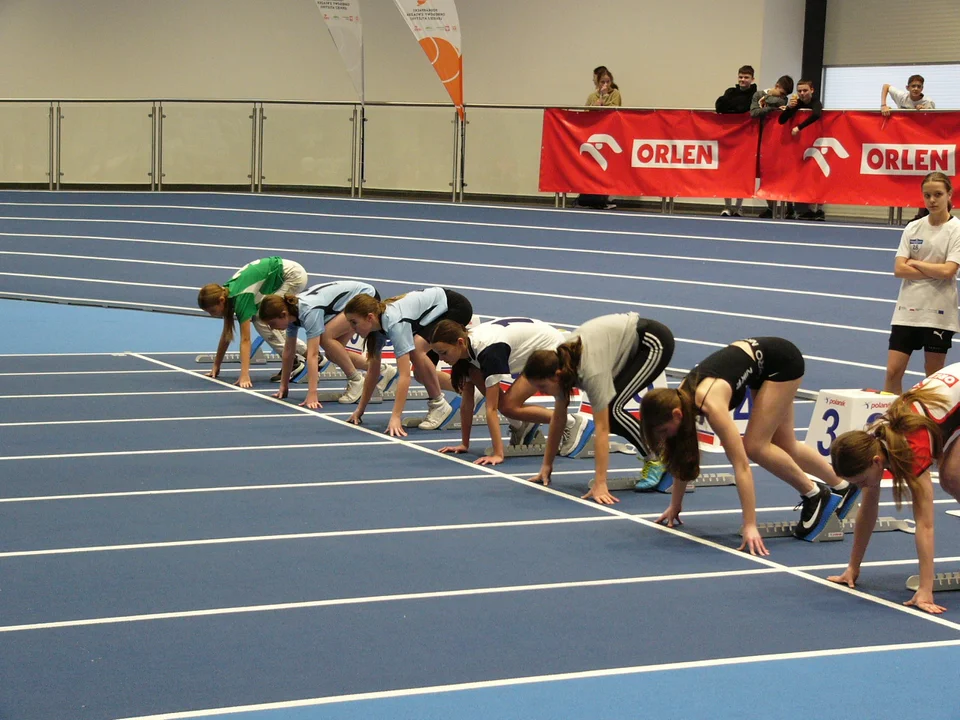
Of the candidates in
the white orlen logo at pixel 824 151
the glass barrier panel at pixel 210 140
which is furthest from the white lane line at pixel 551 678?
the glass barrier panel at pixel 210 140

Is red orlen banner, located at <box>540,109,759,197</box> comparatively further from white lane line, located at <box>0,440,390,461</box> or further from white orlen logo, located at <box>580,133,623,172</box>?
white lane line, located at <box>0,440,390,461</box>

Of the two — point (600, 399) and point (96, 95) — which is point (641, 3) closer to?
point (96, 95)

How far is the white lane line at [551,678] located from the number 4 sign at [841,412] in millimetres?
2413

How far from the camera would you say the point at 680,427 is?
592cm

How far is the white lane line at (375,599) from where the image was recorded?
5.09 m

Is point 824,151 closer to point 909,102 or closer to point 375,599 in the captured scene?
point 909,102

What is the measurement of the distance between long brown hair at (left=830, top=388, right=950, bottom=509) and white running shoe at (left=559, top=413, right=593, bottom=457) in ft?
11.0

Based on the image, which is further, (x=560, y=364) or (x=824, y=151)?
(x=824, y=151)

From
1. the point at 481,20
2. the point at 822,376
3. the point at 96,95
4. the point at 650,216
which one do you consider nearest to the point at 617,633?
the point at 822,376

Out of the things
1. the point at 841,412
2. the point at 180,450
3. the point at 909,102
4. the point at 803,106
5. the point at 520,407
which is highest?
the point at 909,102

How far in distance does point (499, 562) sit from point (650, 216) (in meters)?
12.0

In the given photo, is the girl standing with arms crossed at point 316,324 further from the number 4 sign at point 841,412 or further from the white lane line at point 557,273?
the white lane line at point 557,273

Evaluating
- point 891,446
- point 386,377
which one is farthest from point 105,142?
point 891,446

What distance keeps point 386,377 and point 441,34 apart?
9602 mm
